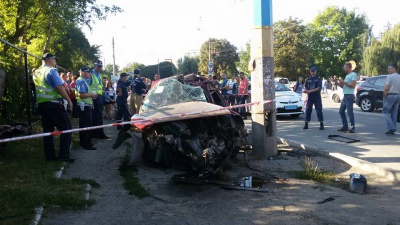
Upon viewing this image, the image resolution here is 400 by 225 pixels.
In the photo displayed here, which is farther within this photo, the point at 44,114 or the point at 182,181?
the point at 44,114

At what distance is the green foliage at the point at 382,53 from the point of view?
131ft

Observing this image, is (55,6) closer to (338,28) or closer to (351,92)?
(351,92)

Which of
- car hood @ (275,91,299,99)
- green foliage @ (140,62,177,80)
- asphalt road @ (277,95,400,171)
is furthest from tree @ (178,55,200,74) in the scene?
asphalt road @ (277,95,400,171)

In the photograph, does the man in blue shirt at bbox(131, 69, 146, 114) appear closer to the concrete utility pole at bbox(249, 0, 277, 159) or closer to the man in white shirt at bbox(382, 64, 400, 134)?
the concrete utility pole at bbox(249, 0, 277, 159)

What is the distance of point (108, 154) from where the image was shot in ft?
26.3

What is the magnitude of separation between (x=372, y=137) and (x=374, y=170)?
11.3ft

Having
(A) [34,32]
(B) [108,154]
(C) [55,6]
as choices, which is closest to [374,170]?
(B) [108,154]

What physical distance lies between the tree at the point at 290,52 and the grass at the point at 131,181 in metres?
44.7

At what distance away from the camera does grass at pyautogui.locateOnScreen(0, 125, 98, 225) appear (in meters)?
4.28

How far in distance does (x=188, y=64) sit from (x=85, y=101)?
268 feet

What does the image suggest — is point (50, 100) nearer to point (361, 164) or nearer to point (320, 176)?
point (320, 176)

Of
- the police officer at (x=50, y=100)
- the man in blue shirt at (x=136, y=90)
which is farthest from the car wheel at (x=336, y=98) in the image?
the police officer at (x=50, y=100)

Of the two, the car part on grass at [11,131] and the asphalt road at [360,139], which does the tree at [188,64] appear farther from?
the car part on grass at [11,131]

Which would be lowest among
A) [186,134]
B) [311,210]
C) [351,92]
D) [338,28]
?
[311,210]
